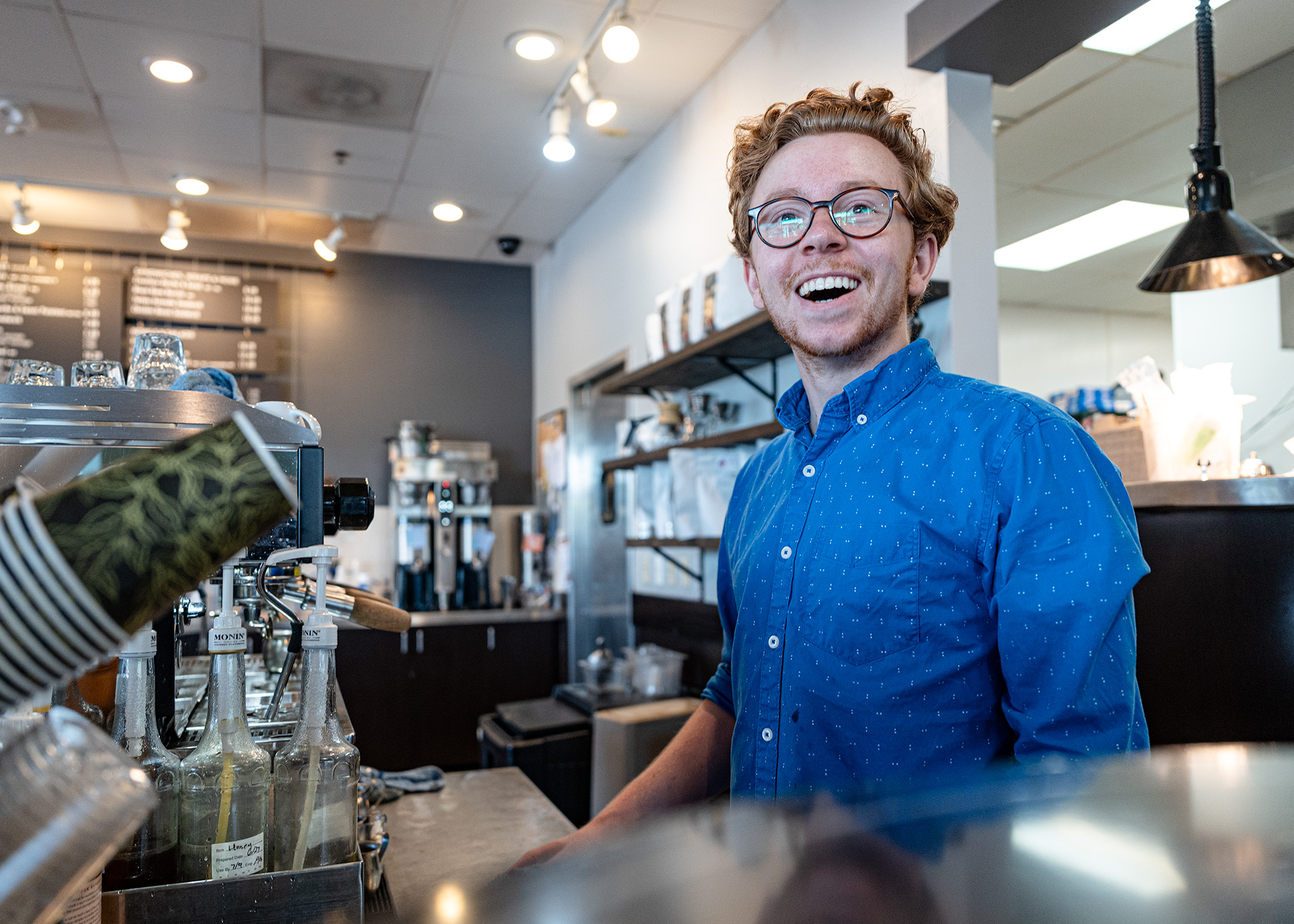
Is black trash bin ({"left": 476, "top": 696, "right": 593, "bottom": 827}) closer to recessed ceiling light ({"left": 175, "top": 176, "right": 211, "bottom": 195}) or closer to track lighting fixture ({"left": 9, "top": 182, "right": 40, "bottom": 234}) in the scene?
recessed ceiling light ({"left": 175, "top": 176, "right": 211, "bottom": 195})

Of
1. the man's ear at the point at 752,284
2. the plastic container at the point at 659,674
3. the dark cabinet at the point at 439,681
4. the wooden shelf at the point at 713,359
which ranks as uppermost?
the wooden shelf at the point at 713,359

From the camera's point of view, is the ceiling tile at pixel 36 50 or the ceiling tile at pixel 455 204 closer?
the ceiling tile at pixel 36 50

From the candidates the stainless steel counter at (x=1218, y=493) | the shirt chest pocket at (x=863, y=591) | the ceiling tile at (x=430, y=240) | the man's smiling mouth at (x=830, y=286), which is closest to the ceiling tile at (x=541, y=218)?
the ceiling tile at (x=430, y=240)

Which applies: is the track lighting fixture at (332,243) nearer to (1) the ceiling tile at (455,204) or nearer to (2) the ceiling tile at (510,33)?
(1) the ceiling tile at (455,204)

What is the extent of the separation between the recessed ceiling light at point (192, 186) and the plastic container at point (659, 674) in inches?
136

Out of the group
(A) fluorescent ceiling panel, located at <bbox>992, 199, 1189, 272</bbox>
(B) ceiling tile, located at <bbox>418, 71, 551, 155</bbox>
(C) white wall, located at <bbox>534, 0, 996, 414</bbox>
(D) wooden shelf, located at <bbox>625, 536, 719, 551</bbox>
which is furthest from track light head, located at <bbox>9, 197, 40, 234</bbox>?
(A) fluorescent ceiling panel, located at <bbox>992, 199, 1189, 272</bbox>

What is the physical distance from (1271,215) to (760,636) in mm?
4035

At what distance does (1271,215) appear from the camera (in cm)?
403

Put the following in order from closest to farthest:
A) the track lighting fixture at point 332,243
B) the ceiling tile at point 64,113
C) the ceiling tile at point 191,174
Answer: the ceiling tile at point 64,113
the ceiling tile at point 191,174
the track lighting fixture at point 332,243

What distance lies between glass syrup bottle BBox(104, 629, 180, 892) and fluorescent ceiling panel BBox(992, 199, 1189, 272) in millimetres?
5354

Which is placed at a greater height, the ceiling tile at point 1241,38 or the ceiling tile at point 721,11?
the ceiling tile at point 721,11

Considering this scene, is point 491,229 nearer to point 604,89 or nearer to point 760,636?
point 604,89

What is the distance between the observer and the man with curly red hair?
1.01 m

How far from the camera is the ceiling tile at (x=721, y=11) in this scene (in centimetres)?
322
